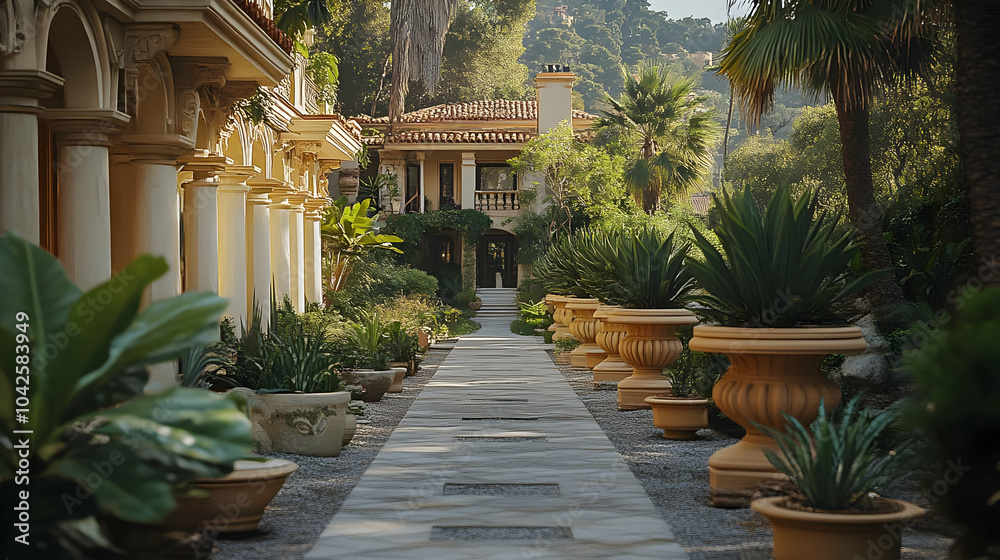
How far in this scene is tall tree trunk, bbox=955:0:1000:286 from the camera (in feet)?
24.0

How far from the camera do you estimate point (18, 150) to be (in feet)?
22.2

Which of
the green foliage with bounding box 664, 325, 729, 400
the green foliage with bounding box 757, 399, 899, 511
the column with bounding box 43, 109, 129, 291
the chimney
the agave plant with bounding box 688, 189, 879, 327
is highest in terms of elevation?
the chimney

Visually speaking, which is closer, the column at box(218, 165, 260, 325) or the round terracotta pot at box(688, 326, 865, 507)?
the round terracotta pot at box(688, 326, 865, 507)

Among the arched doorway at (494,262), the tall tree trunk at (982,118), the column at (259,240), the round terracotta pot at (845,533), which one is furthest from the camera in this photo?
the arched doorway at (494,262)

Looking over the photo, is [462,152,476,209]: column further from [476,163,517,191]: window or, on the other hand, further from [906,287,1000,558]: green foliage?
[906,287,1000,558]: green foliage

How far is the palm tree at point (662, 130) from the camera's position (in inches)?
1337

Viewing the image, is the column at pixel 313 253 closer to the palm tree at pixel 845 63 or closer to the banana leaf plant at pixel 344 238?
the banana leaf plant at pixel 344 238

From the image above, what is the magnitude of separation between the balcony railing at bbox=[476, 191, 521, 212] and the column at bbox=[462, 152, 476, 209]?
1.40ft

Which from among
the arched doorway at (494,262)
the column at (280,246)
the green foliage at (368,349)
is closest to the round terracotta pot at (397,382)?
the green foliage at (368,349)

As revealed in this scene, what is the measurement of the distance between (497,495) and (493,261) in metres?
36.7

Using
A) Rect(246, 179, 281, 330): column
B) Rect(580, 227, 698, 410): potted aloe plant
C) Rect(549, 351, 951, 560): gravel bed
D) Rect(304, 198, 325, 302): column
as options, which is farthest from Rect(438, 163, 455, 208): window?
Rect(549, 351, 951, 560): gravel bed

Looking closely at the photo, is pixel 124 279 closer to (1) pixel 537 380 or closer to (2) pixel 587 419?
(2) pixel 587 419

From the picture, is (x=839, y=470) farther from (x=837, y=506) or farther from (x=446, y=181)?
(x=446, y=181)

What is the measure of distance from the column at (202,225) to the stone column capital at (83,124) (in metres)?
3.70
